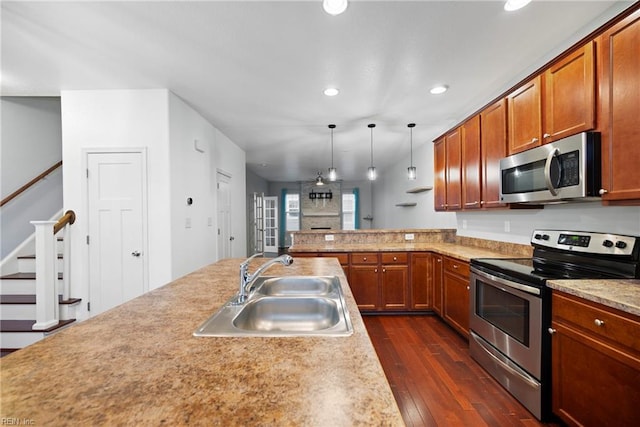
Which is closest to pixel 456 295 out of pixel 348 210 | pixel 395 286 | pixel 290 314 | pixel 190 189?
pixel 395 286

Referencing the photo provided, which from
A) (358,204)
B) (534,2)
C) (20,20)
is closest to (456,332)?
(534,2)

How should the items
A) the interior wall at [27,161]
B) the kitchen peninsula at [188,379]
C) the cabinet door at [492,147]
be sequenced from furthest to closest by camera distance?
the interior wall at [27,161]
the cabinet door at [492,147]
the kitchen peninsula at [188,379]

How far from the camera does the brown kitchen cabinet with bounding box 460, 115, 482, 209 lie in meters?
2.92

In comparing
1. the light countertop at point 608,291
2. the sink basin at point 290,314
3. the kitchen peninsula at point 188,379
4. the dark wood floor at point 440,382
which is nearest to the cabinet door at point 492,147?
the light countertop at point 608,291

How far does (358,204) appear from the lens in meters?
10.3

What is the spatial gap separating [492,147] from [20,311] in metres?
5.06

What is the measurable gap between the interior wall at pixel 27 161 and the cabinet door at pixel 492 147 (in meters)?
5.41

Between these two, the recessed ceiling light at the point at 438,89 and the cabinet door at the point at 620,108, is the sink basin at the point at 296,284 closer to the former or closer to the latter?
the cabinet door at the point at 620,108

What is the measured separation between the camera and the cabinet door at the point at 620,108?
1.46 m

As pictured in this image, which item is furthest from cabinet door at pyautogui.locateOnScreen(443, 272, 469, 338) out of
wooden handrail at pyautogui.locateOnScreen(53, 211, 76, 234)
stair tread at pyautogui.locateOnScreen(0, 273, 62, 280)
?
stair tread at pyautogui.locateOnScreen(0, 273, 62, 280)

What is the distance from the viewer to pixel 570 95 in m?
1.84

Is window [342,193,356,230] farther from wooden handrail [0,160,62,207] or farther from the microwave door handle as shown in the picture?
the microwave door handle

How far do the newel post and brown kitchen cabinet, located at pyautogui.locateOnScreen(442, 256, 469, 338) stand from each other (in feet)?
13.2

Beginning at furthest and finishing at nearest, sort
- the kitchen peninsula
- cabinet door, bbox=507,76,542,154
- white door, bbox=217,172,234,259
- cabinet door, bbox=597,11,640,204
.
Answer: white door, bbox=217,172,234,259
cabinet door, bbox=507,76,542,154
cabinet door, bbox=597,11,640,204
the kitchen peninsula
